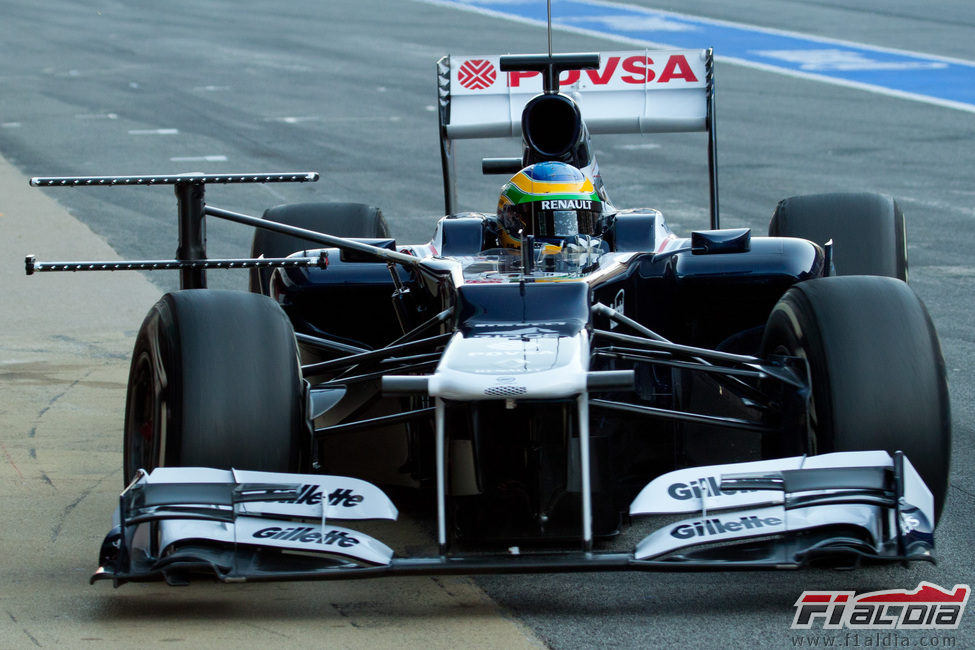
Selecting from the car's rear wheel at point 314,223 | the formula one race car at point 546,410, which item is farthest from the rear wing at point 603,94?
the formula one race car at point 546,410

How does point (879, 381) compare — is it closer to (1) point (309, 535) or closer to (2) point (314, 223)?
(1) point (309, 535)

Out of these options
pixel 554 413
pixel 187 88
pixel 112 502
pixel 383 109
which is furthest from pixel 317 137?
pixel 554 413

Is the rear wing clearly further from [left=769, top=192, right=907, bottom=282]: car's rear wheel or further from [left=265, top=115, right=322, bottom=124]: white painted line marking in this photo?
[left=265, top=115, right=322, bottom=124]: white painted line marking

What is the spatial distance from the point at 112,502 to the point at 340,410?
1079 millimetres

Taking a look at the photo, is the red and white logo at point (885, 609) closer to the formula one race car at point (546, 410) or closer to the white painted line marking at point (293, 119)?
the formula one race car at point (546, 410)

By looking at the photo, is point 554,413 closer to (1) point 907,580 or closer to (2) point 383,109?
(1) point 907,580

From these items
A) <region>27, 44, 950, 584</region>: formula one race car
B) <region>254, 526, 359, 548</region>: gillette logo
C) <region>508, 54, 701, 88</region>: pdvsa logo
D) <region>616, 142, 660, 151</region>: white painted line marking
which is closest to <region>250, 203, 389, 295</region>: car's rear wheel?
<region>508, 54, 701, 88</region>: pdvsa logo

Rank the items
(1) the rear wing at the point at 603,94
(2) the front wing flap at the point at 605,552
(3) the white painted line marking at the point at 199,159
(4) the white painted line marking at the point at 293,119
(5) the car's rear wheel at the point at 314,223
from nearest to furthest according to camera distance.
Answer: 1. (2) the front wing flap at the point at 605,552
2. (5) the car's rear wheel at the point at 314,223
3. (1) the rear wing at the point at 603,94
4. (3) the white painted line marking at the point at 199,159
5. (4) the white painted line marking at the point at 293,119

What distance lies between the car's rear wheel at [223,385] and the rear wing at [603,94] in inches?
130

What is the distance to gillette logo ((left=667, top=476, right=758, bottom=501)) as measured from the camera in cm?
502

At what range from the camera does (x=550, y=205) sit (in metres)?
6.52

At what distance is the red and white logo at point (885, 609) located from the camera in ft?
16.0

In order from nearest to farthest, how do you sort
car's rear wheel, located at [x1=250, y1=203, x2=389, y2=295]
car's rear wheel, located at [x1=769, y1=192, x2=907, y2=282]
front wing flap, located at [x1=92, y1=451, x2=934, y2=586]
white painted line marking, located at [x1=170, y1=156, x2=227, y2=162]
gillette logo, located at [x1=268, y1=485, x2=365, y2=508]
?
front wing flap, located at [x1=92, y1=451, x2=934, y2=586] < gillette logo, located at [x1=268, y1=485, x2=365, y2=508] < car's rear wheel, located at [x1=769, y1=192, x2=907, y2=282] < car's rear wheel, located at [x1=250, y1=203, x2=389, y2=295] < white painted line marking, located at [x1=170, y1=156, x2=227, y2=162]

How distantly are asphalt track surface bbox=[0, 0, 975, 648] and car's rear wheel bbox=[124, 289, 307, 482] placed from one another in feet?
1.57
